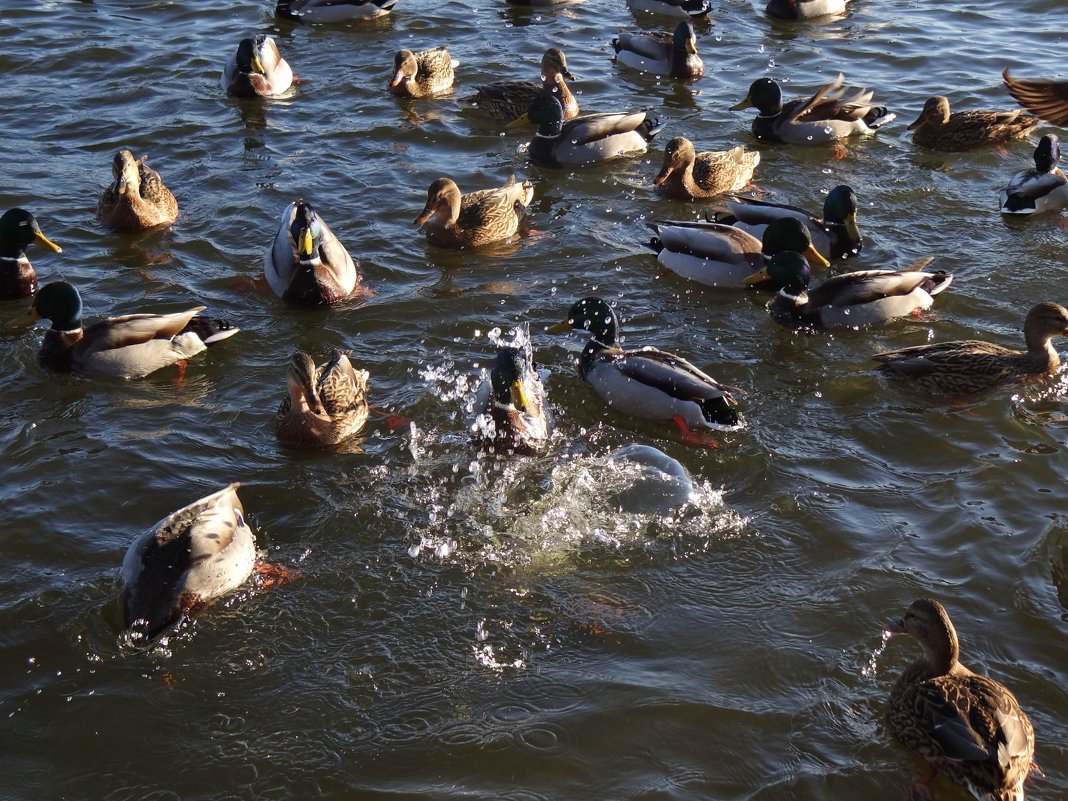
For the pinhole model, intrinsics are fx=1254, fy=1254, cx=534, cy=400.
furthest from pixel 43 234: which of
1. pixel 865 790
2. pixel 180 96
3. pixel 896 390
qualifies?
pixel 865 790

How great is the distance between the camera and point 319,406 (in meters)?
7.55

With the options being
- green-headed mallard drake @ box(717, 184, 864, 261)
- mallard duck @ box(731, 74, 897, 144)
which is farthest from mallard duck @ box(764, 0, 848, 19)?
green-headed mallard drake @ box(717, 184, 864, 261)

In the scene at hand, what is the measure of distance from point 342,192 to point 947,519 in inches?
251

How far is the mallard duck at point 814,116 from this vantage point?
12250mm

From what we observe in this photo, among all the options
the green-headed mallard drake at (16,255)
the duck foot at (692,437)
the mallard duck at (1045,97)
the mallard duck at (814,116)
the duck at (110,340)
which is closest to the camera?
the mallard duck at (1045,97)

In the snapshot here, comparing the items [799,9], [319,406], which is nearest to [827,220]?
[319,406]

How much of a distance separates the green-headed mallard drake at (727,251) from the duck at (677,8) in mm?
6883

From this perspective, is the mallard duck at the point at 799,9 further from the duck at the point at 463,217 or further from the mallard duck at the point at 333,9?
the duck at the point at 463,217

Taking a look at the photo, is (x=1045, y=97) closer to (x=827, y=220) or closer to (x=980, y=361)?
(x=980, y=361)

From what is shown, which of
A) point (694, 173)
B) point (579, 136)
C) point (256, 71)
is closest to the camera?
point (694, 173)

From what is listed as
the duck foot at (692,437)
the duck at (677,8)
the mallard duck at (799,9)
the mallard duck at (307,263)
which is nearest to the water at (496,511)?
the duck foot at (692,437)

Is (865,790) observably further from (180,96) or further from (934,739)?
(180,96)

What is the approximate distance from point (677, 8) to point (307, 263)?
8448mm

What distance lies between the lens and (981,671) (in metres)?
5.79
